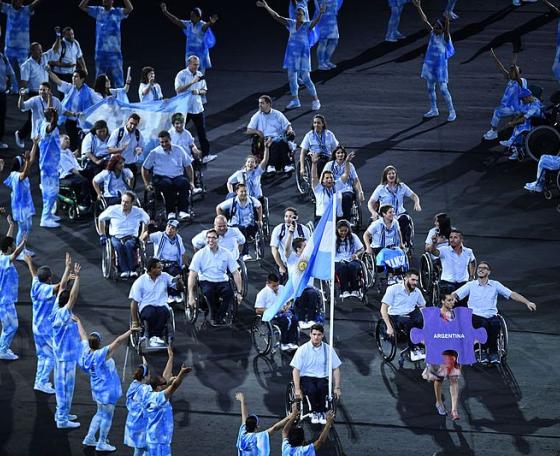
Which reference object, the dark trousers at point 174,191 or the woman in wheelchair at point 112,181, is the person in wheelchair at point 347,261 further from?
the woman in wheelchair at point 112,181

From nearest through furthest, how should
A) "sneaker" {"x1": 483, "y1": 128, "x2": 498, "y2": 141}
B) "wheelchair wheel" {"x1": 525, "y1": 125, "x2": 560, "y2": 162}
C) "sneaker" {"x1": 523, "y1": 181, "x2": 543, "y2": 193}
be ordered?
1. "sneaker" {"x1": 523, "y1": 181, "x2": 543, "y2": 193}
2. "wheelchair wheel" {"x1": 525, "y1": 125, "x2": 560, "y2": 162}
3. "sneaker" {"x1": 483, "y1": 128, "x2": 498, "y2": 141}

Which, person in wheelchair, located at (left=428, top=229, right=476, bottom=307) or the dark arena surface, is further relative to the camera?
person in wheelchair, located at (left=428, top=229, right=476, bottom=307)

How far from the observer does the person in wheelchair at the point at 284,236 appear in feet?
71.1

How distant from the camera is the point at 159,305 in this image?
2022 cm

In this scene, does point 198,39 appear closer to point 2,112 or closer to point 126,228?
point 2,112

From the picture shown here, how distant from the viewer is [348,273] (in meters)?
21.6

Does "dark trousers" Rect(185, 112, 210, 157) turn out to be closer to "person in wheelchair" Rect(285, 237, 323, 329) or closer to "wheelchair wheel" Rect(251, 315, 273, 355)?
"person in wheelchair" Rect(285, 237, 323, 329)

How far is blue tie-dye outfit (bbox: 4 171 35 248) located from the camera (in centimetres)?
2294

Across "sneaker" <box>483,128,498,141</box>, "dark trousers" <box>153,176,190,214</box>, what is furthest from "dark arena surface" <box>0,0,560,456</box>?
"dark trousers" <box>153,176,190,214</box>

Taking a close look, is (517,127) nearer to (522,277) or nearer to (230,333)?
(522,277)

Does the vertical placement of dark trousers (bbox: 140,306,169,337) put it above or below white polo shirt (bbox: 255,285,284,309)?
below

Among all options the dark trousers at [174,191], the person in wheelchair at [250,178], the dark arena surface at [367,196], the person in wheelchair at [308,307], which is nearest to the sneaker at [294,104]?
the dark arena surface at [367,196]

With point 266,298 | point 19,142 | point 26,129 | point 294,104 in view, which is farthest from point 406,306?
point 19,142

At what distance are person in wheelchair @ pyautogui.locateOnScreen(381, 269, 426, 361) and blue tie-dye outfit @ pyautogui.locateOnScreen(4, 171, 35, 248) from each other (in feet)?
19.5
